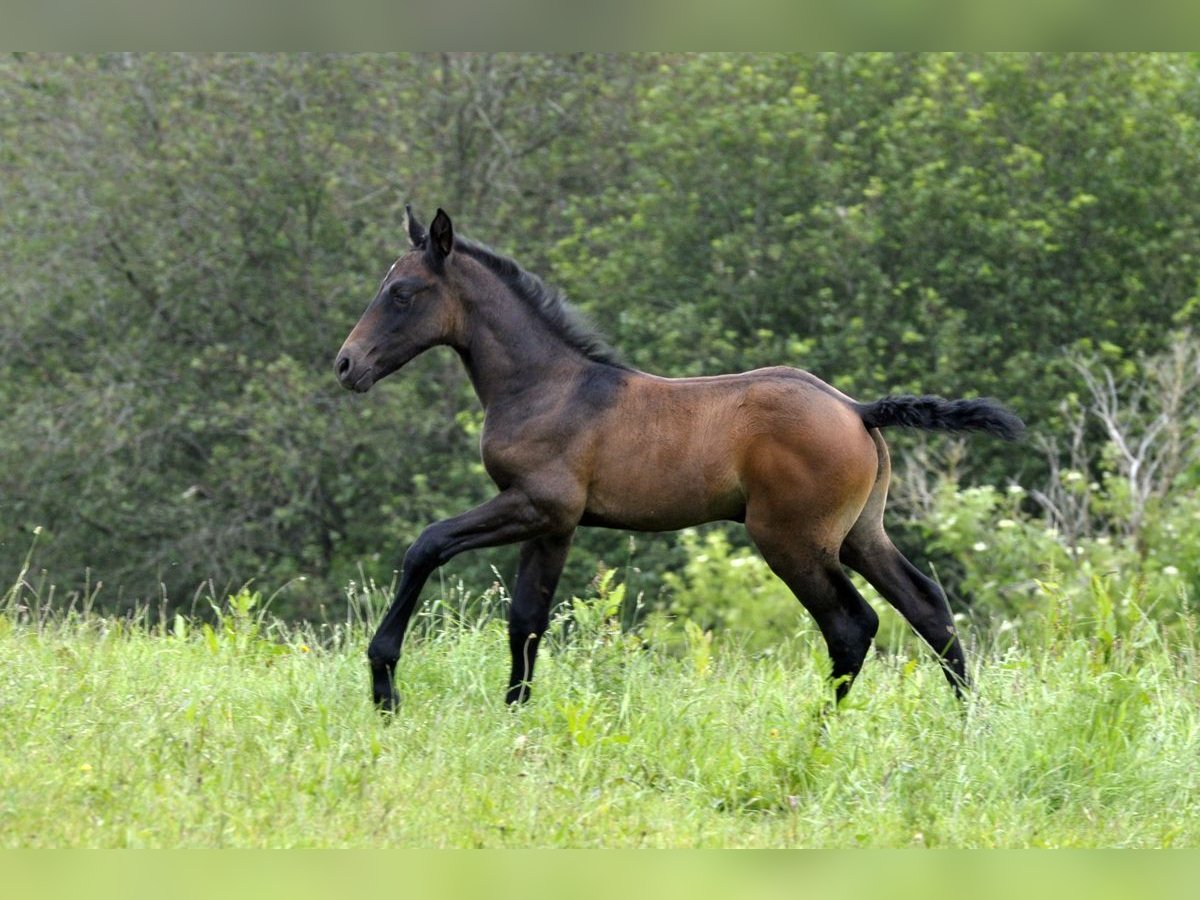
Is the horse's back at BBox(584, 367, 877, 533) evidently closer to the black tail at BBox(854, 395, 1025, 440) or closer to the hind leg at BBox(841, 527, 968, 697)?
the black tail at BBox(854, 395, 1025, 440)

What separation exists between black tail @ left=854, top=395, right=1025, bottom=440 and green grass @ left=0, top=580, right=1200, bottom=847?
940 millimetres

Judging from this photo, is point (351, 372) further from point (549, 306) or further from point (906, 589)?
point (906, 589)

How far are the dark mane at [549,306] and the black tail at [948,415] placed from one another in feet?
3.97

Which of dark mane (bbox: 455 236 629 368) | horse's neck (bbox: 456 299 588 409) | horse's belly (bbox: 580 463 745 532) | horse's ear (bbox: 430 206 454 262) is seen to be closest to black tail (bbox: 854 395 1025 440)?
horse's belly (bbox: 580 463 745 532)

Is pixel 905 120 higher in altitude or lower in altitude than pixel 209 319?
higher

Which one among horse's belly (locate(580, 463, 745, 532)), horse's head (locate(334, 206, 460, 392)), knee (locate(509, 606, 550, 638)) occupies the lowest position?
knee (locate(509, 606, 550, 638))

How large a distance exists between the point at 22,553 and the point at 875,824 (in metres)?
16.8

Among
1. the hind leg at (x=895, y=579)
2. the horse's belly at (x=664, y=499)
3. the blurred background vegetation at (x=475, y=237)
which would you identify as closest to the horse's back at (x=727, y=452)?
the horse's belly at (x=664, y=499)

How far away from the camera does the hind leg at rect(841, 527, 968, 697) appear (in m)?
6.34

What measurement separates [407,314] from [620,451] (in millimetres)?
1100

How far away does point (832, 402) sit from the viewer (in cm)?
610

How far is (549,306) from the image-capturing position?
659 centimetres

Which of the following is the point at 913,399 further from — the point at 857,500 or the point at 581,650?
the point at 581,650

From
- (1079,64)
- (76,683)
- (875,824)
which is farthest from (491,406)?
(1079,64)
